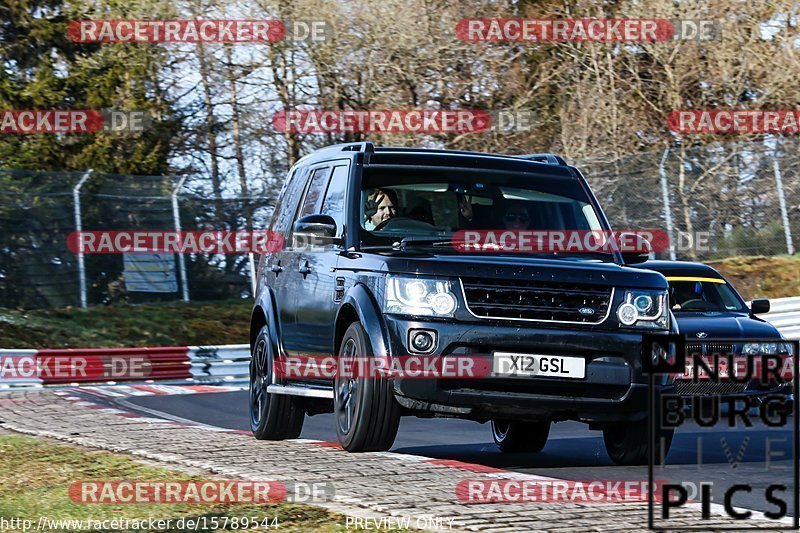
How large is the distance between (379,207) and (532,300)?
1.61m

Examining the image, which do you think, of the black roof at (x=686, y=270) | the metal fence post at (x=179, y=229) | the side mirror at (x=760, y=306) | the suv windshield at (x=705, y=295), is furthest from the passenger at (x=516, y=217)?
the metal fence post at (x=179, y=229)

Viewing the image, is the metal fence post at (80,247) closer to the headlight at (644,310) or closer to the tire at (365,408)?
the tire at (365,408)

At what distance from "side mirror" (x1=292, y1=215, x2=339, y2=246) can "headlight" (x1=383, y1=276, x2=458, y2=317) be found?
3.51 feet

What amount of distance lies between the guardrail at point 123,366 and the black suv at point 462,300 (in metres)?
12.4

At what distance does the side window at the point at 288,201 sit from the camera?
477 inches

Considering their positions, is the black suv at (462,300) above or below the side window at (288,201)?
below

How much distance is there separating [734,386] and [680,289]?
2.71 m

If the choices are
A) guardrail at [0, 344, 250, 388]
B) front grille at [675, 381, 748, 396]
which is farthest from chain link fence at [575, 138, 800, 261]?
front grille at [675, 381, 748, 396]

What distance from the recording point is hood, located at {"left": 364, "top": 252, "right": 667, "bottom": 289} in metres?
9.38

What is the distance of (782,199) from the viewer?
27.6 metres

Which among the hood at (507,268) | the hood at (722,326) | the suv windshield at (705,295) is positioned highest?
the hood at (507,268)

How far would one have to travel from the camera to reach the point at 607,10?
38938 millimetres

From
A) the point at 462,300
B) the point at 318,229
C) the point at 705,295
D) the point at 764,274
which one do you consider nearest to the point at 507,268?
the point at 462,300

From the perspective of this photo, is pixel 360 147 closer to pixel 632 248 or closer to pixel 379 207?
pixel 379 207
